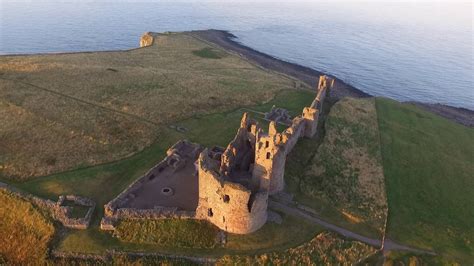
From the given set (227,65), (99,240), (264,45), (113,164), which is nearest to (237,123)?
(113,164)

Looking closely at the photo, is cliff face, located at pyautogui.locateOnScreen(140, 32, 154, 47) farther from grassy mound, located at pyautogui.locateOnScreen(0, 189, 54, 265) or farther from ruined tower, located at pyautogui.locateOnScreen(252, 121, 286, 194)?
ruined tower, located at pyautogui.locateOnScreen(252, 121, 286, 194)

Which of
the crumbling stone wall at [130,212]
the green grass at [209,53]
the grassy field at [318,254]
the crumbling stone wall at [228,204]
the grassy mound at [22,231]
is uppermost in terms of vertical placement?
the green grass at [209,53]

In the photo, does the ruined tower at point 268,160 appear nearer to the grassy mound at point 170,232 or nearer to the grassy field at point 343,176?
the grassy field at point 343,176

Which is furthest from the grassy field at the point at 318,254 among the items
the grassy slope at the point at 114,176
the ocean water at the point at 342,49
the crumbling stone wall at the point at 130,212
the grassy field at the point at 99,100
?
the ocean water at the point at 342,49

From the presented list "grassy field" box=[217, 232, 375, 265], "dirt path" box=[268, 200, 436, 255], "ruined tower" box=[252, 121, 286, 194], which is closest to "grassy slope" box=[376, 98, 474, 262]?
"dirt path" box=[268, 200, 436, 255]

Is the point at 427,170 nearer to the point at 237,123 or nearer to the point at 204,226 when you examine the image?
the point at 237,123

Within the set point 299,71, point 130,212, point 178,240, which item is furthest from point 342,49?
point 178,240
